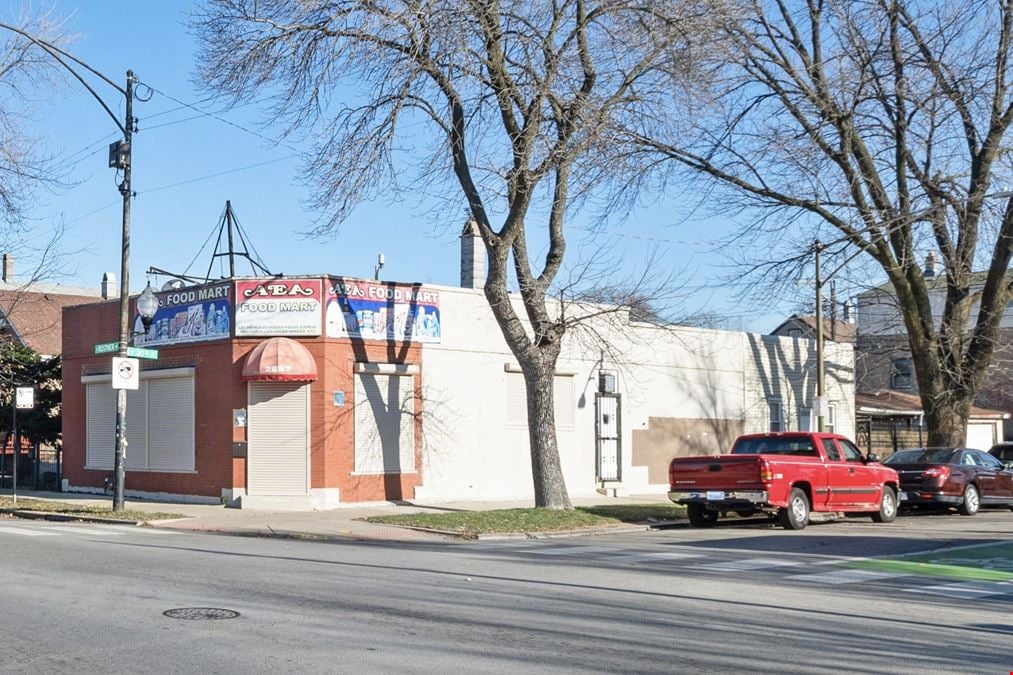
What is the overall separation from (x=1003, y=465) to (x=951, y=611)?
Result: 1893 centimetres

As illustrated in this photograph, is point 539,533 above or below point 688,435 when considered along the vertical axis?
below

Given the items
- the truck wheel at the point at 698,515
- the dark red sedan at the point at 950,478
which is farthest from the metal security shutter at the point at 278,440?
the dark red sedan at the point at 950,478

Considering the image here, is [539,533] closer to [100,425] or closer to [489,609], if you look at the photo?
[489,609]

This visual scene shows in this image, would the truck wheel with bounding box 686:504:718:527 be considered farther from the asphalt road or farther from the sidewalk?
the asphalt road

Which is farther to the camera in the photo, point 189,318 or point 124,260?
point 189,318

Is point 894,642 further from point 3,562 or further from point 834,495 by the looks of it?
point 834,495

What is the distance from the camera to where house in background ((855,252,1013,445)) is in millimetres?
35094

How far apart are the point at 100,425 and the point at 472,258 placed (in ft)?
34.9

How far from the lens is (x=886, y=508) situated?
23.9 metres

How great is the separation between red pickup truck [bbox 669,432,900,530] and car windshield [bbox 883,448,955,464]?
3260mm

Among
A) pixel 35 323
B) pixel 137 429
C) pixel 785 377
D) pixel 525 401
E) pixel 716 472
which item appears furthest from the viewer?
pixel 35 323

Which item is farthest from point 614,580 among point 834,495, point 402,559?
point 834,495

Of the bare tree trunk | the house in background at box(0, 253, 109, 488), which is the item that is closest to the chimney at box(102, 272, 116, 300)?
the house in background at box(0, 253, 109, 488)

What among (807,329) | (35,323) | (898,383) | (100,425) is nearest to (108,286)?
(35,323)
